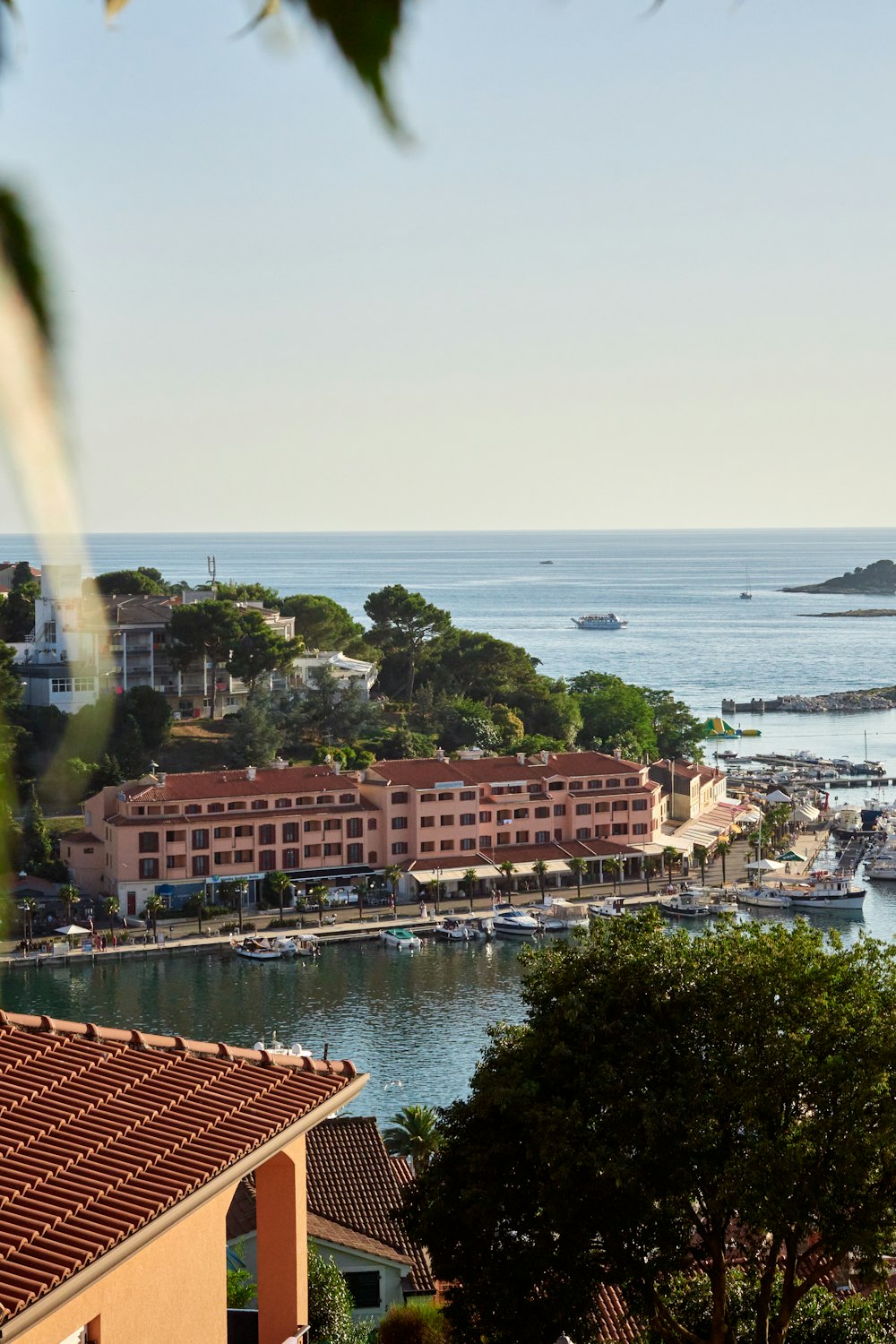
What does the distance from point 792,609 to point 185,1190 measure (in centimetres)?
12363

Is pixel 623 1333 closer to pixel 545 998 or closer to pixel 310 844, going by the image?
pixel 545 998

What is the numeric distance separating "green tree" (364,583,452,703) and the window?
1422 inches

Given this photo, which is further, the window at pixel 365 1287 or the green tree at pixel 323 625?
the green tree at pixel 323 625

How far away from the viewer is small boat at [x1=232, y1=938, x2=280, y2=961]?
95.8 feet

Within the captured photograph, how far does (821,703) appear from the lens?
70.4m

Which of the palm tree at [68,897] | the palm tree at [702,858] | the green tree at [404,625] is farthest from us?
the green tree at [404,625]

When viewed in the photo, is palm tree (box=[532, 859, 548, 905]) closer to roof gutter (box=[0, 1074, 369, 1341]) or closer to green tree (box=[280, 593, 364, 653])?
green tree (box=[280, 593, 364, 653])

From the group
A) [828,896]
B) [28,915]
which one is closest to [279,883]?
[28,915]

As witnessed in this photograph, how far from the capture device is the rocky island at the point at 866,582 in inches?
5527

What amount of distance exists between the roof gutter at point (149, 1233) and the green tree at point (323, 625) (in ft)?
145

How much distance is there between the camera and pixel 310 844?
109 ft

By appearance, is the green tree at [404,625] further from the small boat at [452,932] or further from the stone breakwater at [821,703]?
the stone breakwater at [821,703]

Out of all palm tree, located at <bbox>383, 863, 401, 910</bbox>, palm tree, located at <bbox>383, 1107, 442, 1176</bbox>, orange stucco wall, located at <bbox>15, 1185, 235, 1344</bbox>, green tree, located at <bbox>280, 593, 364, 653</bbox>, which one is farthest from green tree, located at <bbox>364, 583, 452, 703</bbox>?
orange stucco wall, located at <bbox>15, 1185, 235, 1344</bbox>

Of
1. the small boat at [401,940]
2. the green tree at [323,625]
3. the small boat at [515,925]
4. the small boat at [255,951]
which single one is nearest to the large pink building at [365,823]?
the small boat at [515,925]
